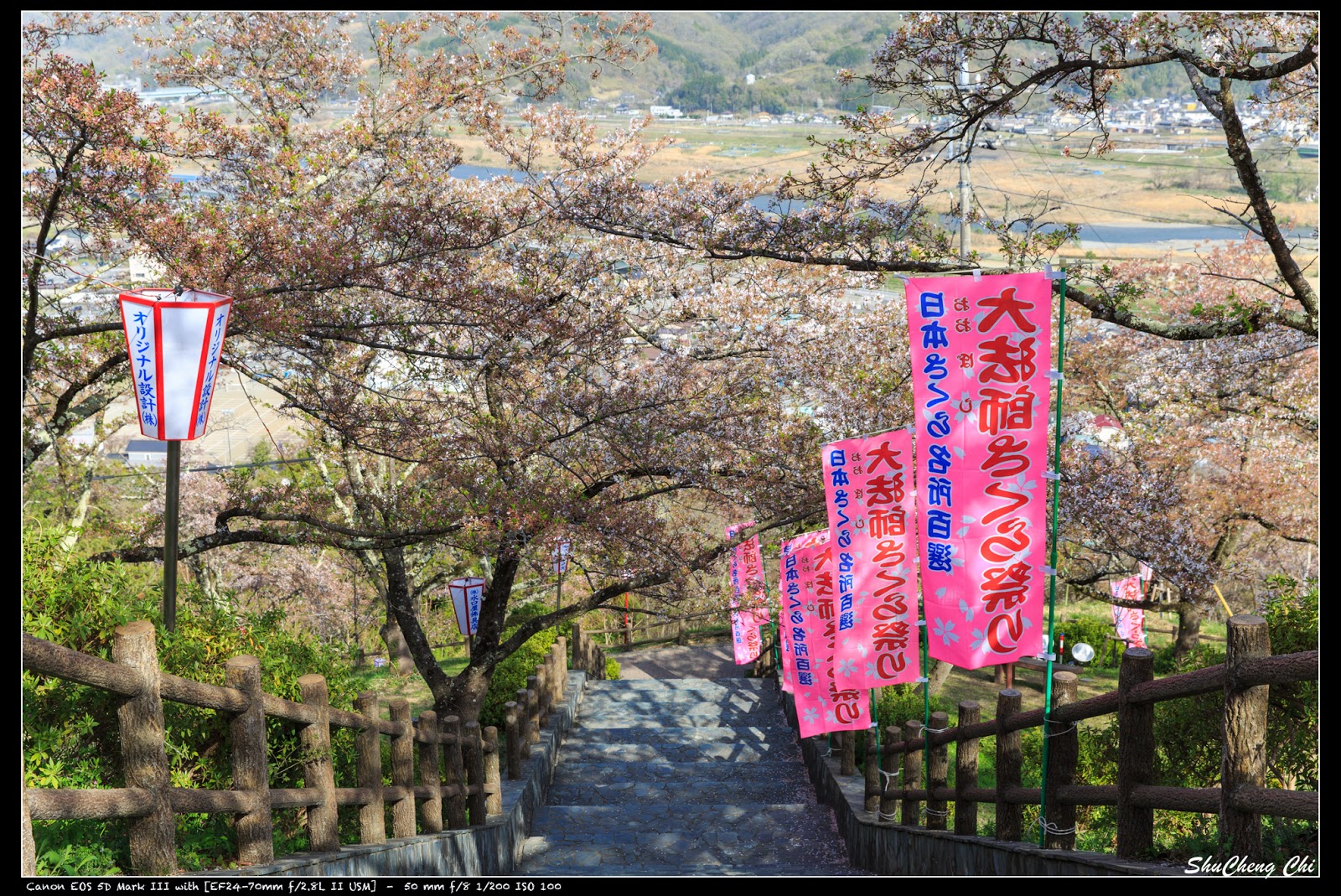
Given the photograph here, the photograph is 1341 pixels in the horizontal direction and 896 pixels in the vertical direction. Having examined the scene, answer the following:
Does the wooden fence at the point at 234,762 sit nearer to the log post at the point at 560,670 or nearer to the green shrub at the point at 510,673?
the green shrub at the point at 510,673

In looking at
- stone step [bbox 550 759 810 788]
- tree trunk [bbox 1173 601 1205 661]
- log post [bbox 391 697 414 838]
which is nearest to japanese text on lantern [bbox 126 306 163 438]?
log post [bbox 391 697 414 838]

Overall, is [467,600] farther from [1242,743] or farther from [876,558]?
[1242,743]

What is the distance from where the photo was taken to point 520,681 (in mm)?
13336

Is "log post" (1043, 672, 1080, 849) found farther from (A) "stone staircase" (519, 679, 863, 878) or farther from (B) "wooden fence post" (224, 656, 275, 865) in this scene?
(B) "wooden fence post" (224, 656, 275, 865)

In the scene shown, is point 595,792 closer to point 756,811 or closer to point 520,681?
→ point 756,811

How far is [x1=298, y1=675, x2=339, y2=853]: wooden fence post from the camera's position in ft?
14.2

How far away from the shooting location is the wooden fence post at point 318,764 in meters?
4.32

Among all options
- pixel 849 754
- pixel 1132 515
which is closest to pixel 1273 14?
pixel 1132 515

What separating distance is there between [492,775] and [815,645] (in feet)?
10.4

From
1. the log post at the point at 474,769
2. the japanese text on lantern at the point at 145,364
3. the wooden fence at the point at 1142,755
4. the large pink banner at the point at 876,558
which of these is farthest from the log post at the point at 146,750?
the large pink banner at the point at 876,558

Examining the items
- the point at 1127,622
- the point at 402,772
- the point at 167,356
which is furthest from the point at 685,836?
the point at 1127,622

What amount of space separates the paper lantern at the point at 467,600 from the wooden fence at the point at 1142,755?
295 inches

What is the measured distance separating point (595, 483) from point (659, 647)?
13.3 meters

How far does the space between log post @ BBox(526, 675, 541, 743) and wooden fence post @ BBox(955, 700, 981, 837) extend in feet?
17.5
